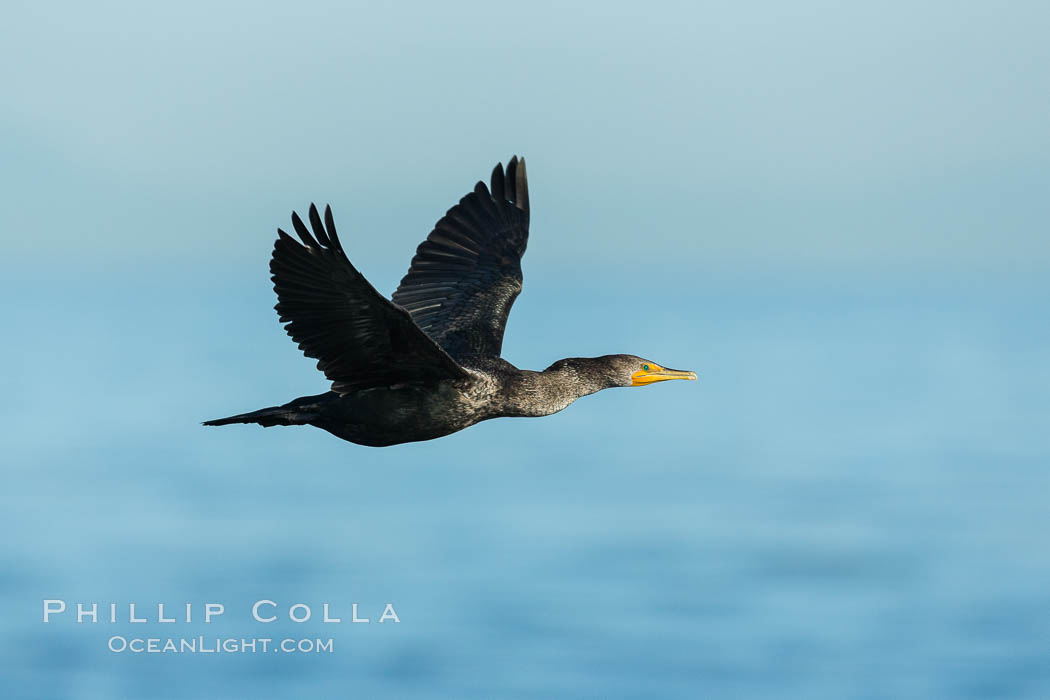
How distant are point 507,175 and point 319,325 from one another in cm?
514

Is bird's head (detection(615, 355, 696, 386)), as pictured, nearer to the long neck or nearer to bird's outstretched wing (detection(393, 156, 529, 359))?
the long neck

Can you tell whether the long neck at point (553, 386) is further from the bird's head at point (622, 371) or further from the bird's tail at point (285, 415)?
the bird's tail at point (285, 415)

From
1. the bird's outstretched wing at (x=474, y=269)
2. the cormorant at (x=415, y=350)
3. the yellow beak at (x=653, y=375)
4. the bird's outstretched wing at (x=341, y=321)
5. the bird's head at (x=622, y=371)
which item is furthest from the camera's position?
the bird's outstretched wing at (x=474, y=269)

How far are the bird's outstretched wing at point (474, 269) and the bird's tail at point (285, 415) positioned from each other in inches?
81.7

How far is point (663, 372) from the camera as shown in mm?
14430

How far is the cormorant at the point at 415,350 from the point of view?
38.8ft

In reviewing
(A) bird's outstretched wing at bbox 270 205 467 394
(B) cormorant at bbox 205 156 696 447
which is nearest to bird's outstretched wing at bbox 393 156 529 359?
(B) cormorant at bbox 205 156 696 447

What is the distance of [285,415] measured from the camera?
1309 centimetres

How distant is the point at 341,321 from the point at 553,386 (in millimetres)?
2459

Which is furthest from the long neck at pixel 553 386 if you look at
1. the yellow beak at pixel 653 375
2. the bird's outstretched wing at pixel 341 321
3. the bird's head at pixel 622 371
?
the bird's outstretched wing at pixel 341 321

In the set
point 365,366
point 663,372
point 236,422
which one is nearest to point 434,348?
point 365,366

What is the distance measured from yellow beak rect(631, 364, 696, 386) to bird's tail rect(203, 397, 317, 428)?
3129mm

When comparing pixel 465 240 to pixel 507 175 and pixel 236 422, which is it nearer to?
pixel 507 175

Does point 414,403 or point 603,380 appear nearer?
point 414,403
